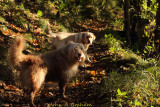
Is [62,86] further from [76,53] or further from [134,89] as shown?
[134,89]

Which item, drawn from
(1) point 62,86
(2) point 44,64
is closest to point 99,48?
(1) point 62,86

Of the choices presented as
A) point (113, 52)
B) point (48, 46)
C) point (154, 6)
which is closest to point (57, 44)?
point (48, 46)

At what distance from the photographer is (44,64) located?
13.6 feet

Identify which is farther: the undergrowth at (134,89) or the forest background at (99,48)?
the forest background at (99,48)

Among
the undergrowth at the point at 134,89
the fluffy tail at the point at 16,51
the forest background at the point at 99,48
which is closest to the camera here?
the fluffy tail at the point at 16,51

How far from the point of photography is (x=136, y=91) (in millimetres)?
4188

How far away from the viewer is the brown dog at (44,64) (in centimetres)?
371

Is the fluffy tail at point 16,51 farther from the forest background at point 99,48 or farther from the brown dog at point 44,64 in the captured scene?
the forest background at point 99,48

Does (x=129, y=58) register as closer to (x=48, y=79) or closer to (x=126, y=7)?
(x=126, y=7)

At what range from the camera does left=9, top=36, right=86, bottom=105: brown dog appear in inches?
146

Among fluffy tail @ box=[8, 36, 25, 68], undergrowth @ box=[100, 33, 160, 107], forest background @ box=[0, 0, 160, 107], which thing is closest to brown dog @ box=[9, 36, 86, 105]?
fluffy tail @ box=[8, 36, 25, 68]

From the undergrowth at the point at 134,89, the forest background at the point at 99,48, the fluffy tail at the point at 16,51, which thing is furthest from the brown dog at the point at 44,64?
the undergrowth at the point at 134,89

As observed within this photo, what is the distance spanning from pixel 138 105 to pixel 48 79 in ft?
7.45

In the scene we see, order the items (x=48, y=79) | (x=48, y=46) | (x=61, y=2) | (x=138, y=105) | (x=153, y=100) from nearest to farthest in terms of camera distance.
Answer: (x=138, y=105) < (x=153, y=100) < (x=48, y=79) < (x=48, y=46) < (x=61, y=2)
